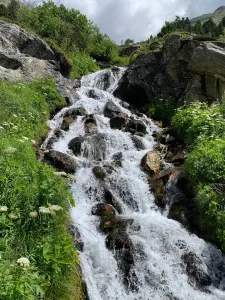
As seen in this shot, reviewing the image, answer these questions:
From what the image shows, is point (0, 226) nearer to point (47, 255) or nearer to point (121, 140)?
point (47, 255)

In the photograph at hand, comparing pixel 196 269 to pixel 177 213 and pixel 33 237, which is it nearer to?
pixel 177 213

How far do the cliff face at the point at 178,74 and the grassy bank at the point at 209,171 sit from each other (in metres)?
5.90

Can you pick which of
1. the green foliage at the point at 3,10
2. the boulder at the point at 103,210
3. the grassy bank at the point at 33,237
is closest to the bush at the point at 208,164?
the boulder at the point at 103,210

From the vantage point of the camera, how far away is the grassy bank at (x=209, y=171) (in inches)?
316

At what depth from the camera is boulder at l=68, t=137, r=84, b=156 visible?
42.0ft

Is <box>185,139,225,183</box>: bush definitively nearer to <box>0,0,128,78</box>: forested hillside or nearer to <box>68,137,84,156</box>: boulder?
<box>68,137,84,156</box>: boulder

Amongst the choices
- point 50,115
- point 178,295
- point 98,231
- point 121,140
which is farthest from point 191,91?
point 178,295

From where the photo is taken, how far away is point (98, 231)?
27.1 feet

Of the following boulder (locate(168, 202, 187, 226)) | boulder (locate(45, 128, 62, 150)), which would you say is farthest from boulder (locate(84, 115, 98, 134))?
boulder (locate(168, 202, 187, 226))

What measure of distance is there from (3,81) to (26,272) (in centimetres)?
1409

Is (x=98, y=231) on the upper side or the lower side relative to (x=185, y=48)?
lower

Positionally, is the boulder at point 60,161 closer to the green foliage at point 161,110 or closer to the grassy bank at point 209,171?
the grassy bank at point 209,171

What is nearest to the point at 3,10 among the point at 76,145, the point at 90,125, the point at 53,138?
the point at 90,125

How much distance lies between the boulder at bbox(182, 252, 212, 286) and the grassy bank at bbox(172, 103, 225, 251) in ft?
2.58
